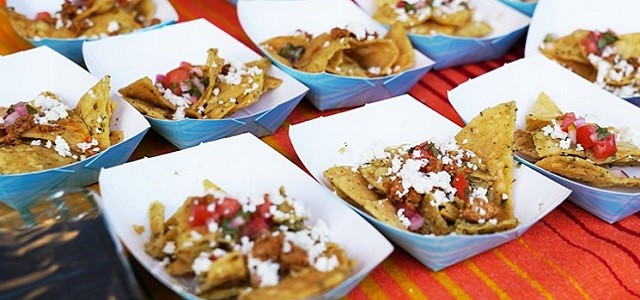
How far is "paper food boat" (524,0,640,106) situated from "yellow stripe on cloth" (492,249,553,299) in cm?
134

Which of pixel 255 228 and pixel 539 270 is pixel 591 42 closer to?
pixel 539 270

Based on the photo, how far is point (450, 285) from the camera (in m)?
1.86

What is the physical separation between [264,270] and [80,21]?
5.85 ft

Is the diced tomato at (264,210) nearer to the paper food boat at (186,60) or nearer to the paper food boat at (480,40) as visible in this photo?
the paper food boat at (186,60)

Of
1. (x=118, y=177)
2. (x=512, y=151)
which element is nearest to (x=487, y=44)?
(x=512, y=151)

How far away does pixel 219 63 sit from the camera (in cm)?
250

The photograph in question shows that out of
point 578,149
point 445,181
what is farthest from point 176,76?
point 578,149

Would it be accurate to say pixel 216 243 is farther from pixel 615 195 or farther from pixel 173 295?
pixel 615 195

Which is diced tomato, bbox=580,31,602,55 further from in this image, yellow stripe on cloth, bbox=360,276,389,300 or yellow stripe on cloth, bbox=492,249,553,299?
yellow stripe on cloth, bbox=360,276,389,300

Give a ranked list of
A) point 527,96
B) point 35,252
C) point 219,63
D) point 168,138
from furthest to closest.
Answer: point 527,96, point 219,63, point 168,138, point 35,252

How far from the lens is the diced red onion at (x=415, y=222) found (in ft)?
6.25

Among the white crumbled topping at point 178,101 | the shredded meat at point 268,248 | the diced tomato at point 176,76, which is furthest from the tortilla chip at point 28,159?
the shredded meat at point 268,248

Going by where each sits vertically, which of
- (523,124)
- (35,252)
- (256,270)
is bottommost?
(523,124)

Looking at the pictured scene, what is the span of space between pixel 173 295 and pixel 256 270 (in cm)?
28
